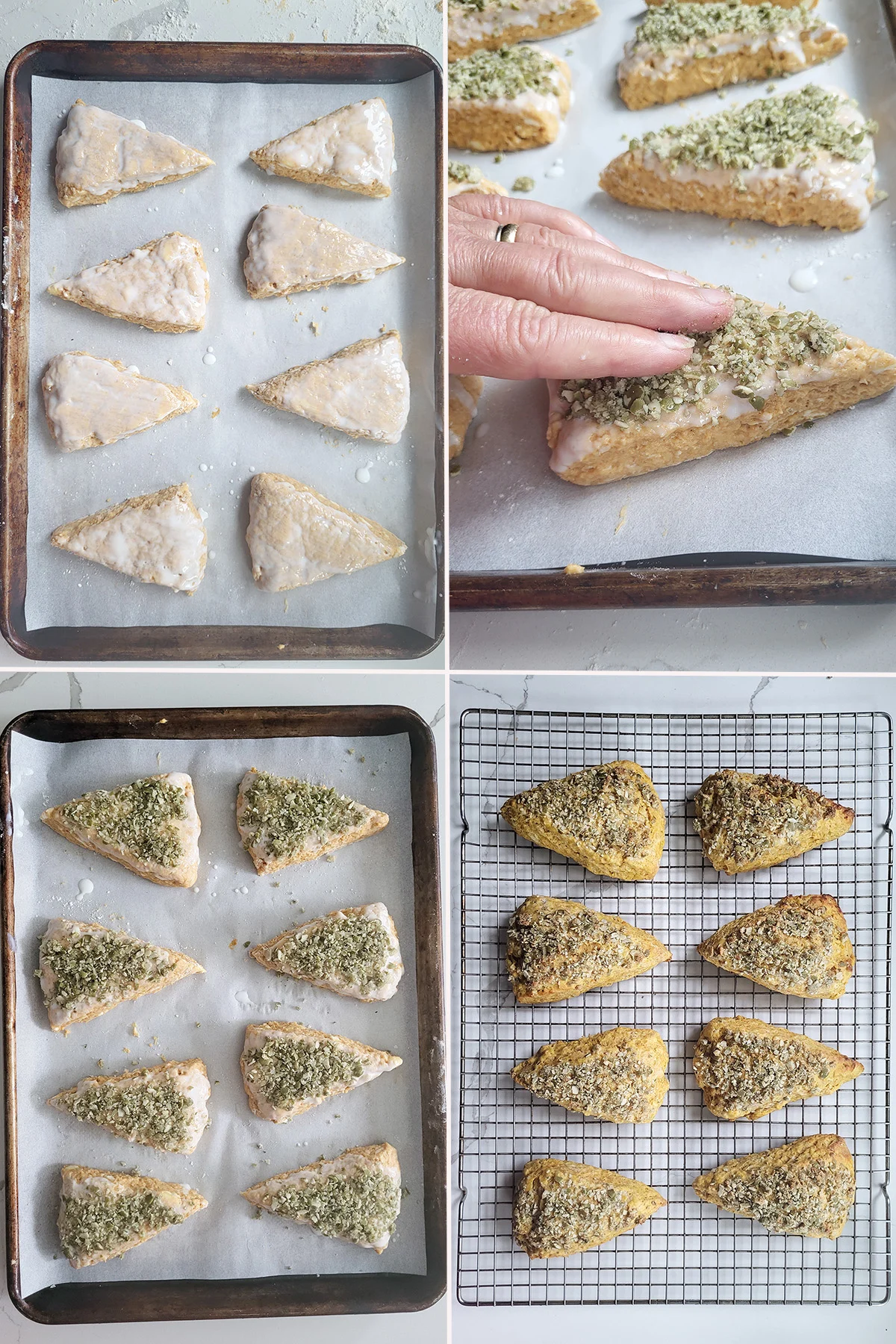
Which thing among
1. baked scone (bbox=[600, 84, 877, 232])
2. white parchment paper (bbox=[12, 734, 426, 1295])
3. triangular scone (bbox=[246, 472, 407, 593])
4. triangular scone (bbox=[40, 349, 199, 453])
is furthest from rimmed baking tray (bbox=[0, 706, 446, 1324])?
baked scone (bbox=[600, 84, 877, 232])

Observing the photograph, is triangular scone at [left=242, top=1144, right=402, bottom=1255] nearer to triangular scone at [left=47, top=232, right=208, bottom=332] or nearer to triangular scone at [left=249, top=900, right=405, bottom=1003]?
triangular scone at [left=249, top=900, right=405, bottom=1003]

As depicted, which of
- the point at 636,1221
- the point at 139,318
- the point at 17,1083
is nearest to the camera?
the point at 139,318

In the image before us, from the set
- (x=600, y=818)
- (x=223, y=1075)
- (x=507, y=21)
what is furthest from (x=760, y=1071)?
(x=507, y=21)

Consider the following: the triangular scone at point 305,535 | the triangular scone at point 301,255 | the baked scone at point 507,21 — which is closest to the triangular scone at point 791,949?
the triangular scone at point 305,535

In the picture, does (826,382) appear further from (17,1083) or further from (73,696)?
(17,1083)

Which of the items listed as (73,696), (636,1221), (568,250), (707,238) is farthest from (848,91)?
(636,1221)

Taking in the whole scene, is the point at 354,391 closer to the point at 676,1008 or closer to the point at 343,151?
the point at 343,151
